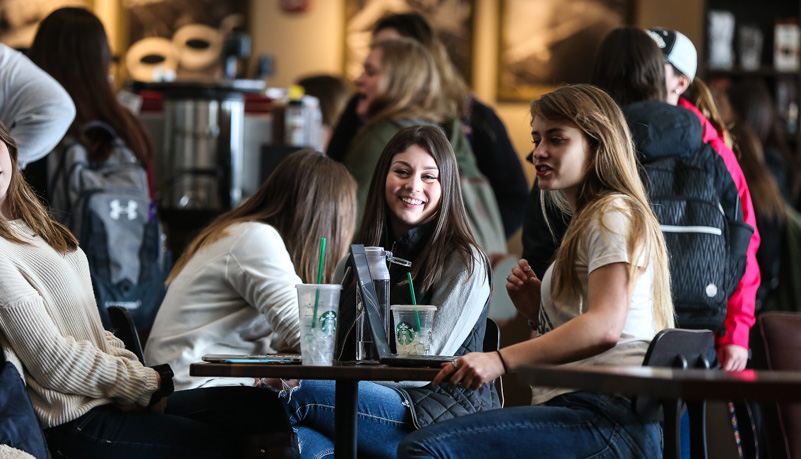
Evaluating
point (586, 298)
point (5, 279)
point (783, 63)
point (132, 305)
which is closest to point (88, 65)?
point (132, 305)

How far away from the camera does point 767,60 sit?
21.0ft

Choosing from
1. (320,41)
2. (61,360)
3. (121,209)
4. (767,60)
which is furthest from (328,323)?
(320,41)

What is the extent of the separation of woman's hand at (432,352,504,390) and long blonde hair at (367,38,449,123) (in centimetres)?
177

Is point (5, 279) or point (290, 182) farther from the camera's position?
point (290, 182)

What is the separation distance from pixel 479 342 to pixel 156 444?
0.74 metres

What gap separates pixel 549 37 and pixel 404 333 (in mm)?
5166

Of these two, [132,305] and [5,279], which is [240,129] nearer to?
[132,305]

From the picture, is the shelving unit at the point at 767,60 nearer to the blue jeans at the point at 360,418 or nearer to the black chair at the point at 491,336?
the black chair at the point at 491,336

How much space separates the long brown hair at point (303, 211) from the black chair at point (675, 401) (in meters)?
1.04

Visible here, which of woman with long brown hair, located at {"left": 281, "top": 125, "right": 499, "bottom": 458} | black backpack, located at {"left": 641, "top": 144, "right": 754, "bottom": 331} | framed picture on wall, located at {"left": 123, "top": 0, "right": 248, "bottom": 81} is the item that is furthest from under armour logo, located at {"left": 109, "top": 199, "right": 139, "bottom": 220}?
framed picture on wall, located at {"left": 123, "top": 0, "right": 248, "bottom": 81}

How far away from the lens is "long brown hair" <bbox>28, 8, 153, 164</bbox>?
346 centimetres

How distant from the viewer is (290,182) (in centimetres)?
274

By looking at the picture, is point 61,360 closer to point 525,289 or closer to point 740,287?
A: point 525,289

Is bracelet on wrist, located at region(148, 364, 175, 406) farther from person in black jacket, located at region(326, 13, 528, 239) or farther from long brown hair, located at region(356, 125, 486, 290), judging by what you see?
person in black jacket, located at region(326, 13, 528, 239)
